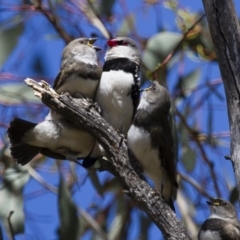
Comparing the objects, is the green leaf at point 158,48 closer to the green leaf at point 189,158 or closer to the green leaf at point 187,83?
the green leaf at point 187,83

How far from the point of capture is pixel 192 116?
21.2 feet

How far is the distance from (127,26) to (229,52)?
2.42 m

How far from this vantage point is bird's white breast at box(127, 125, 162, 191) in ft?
15.7

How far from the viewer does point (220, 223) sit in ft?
17.9

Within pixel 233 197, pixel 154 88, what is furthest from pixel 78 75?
pixel 233 197

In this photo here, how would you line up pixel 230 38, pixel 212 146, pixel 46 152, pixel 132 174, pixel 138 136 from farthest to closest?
pixel 212 146, pixel 46 152, pixel 138 136, pixel 132 174, pixel 230 38

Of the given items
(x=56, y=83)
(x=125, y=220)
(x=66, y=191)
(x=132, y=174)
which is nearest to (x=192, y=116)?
(x=125, y=220)

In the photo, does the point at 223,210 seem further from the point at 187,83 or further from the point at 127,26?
the point at 127,26

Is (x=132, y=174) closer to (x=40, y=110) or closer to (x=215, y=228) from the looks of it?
(x=215, y=228)

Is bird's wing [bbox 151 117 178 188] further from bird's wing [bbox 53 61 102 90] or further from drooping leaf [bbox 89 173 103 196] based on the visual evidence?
drooping leaf [bbox 89 173 103 196]

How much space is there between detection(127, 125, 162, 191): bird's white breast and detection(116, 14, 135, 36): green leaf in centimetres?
163

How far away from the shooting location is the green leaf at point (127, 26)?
643 cm

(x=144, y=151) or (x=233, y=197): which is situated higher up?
(x=144, y=151)

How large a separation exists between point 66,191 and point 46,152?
1.61 ft
